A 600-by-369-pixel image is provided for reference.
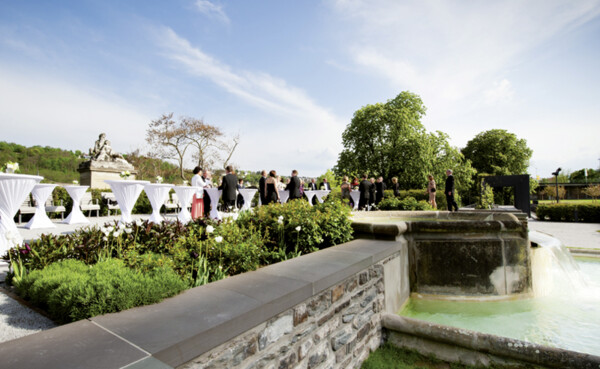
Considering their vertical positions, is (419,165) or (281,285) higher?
(419,165)

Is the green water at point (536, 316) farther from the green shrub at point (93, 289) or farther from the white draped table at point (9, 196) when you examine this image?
the white draped table at point (9, 196)

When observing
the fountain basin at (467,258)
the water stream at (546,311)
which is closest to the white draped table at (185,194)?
the fountain basin at (467,258)

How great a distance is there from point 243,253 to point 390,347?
2003mm

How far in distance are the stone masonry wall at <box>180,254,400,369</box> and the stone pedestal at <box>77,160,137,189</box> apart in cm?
1276

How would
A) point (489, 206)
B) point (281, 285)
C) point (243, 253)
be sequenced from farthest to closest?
point (489, 206), point (243, 253), point (281, 285)

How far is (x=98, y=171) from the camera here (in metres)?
13.4

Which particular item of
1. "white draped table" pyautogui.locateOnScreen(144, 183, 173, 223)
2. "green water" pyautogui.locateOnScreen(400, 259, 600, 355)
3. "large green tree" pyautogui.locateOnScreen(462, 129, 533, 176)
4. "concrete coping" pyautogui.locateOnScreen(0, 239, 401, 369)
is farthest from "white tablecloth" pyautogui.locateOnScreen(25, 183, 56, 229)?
"large green tree" pyautogui.locateOnScreen(462, 129, 533, 176)

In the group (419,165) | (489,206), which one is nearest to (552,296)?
(489,206)

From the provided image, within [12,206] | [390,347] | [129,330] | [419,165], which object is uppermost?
[419,165]

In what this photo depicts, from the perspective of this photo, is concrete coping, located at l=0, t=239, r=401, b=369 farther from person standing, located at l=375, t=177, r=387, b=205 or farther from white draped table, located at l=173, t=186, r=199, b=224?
person standing, located at l=375, t=177, r=387, b=205

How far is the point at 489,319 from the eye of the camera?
3.67 m

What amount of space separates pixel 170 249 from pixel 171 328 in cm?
172

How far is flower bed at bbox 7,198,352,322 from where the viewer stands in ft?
6.75

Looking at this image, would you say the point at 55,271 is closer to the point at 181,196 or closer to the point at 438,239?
the point at 438,239
